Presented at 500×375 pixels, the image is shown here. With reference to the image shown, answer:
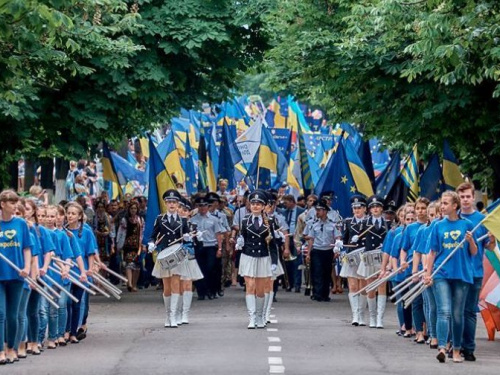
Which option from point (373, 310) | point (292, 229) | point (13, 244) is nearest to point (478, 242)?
point (13, 244)

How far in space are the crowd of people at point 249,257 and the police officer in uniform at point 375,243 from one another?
2cm

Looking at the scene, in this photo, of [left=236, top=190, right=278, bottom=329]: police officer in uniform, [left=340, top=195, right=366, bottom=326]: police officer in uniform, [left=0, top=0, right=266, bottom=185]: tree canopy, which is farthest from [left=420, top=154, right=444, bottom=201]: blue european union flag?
[left=236, top=190, right=278, bottom=329]: police officer in uniform

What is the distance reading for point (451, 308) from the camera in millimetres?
16562

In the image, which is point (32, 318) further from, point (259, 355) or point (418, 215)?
point (418, 215)

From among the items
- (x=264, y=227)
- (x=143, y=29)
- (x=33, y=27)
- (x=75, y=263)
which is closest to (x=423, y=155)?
(x=143, y=29)

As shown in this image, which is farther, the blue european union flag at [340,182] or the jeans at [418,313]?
the blue european union flag at [340,182]

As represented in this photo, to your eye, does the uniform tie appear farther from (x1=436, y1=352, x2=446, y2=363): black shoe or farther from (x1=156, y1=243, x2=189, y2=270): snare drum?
(x1=436, y1=352, x2=446, y2=363): black shoe

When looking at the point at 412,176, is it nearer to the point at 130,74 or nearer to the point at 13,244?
the point at 130,74

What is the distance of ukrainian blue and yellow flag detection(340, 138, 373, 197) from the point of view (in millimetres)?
29031

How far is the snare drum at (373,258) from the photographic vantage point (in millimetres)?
22250

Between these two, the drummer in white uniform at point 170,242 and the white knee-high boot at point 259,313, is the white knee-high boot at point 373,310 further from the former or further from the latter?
the drummer in white uniform at point 170,242

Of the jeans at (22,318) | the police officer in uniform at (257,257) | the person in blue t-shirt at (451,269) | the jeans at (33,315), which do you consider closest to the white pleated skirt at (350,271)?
the police officer in uniform at (257,257)

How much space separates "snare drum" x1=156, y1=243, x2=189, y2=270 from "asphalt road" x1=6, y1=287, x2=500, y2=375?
3.01 ft

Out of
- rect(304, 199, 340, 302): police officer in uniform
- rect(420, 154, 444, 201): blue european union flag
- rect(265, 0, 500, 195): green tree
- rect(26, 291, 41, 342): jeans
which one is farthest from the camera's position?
rect(304, 199, 340, 302): police officer in uniform
